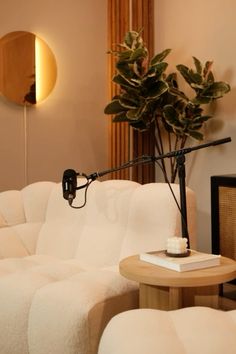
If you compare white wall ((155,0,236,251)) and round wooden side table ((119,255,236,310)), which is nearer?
round wooden side table ((119,255,236,310))

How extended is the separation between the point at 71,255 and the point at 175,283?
3.37 ft

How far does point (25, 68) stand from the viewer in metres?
3.62

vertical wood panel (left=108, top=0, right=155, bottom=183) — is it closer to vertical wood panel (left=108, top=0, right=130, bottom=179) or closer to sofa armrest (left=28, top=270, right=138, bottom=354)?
vertical wood panel (left=108, top=0, right=130, bottom=179)

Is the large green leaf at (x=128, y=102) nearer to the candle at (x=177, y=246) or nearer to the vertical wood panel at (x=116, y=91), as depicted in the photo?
the vertical wood panel at (x=116, y=91)

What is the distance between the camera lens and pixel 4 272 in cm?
215

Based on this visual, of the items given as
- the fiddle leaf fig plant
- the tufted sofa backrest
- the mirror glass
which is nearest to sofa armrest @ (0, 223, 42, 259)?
the tufted sofa backrest

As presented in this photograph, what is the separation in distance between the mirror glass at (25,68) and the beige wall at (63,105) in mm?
67

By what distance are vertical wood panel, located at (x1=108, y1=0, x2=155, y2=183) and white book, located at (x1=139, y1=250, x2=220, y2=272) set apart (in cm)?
211

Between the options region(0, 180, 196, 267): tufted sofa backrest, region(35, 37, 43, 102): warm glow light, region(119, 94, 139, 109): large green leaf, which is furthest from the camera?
region(35, 37, 43, 102): warm glow light

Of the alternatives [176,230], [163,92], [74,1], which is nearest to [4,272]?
[176,230]

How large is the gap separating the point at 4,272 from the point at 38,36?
2245 mm

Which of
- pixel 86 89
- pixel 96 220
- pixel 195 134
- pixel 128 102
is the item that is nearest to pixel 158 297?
pixel 96 220

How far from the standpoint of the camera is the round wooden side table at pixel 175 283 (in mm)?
1630

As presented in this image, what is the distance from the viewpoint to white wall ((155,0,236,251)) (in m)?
3.35
